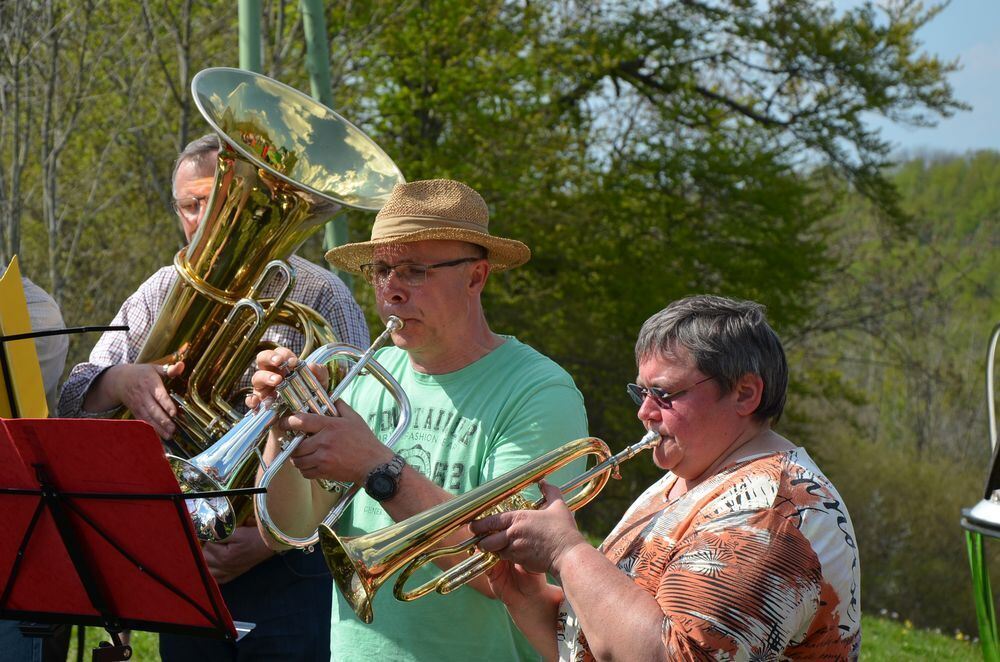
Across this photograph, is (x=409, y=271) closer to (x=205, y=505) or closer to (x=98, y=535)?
(x=205, y=505)

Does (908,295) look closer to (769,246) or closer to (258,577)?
(769,246)

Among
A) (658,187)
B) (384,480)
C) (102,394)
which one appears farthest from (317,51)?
(658,187)

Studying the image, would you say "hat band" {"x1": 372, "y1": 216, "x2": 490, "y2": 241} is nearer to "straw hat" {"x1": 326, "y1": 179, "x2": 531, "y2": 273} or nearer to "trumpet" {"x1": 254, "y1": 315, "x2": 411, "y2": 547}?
"straw hat" {"x1": 326, "y1": 179, "x2": 531, "y2": 273}

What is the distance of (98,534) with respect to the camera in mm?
2369

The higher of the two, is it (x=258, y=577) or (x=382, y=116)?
(x=382, y=116)

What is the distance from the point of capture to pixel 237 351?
3.39 meters

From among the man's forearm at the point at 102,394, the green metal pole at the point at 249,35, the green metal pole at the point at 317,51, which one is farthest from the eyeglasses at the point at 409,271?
the green metal pole at the point at 249,35

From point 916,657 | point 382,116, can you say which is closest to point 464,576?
point 916,657

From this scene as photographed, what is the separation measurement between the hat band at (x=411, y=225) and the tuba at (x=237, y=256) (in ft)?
1.67

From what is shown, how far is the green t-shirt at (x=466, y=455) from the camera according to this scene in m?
2.63

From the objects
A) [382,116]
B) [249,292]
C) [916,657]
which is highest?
[382,116]

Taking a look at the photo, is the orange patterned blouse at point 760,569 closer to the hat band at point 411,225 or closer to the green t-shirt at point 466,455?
the green t-shirt at point 466,455

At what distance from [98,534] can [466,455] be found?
0.83 metres

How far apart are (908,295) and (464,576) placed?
19.5 m
